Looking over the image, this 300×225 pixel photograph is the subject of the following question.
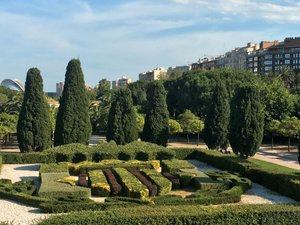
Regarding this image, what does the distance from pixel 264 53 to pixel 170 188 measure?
136 metres

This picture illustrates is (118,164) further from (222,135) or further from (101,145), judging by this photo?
(222,135)

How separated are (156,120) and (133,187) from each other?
18.4m

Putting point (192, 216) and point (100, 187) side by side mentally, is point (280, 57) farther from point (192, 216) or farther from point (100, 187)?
point (192, 216)

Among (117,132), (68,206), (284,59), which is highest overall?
(284,59)

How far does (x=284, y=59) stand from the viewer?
149m

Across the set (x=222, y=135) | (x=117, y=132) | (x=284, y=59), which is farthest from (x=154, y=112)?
(x=284, y=59)

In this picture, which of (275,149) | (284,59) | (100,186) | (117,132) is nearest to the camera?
(100,186)

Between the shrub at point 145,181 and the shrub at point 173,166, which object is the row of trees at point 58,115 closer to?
the shrub at point 173,166

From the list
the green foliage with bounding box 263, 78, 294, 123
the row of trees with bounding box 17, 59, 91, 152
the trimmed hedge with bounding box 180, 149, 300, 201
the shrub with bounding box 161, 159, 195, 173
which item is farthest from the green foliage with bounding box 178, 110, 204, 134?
the shrub with bounding box 161, 159, 195, 173

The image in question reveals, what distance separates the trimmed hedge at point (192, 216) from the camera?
14961 mm

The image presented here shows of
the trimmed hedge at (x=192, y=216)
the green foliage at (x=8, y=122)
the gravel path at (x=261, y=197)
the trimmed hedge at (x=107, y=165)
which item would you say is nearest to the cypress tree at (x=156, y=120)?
the trimmed hedge at (x=107, y=165)

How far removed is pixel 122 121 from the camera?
3956 cm

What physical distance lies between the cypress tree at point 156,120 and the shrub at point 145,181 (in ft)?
38.0

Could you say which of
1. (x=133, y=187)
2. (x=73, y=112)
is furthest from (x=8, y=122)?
(x=133, y=187)
